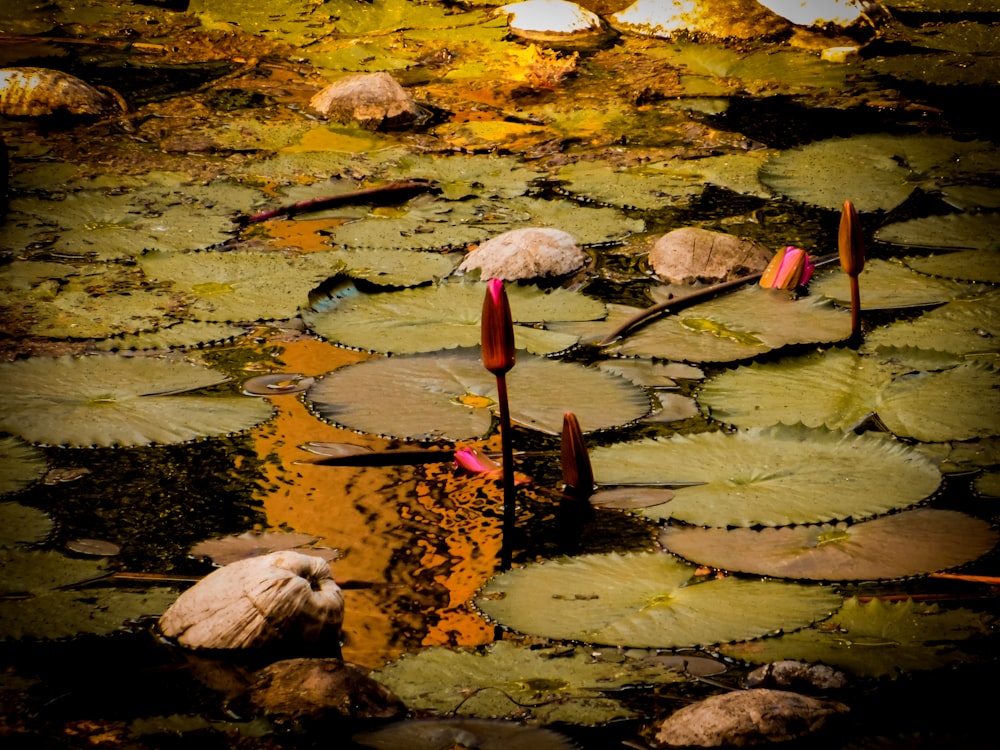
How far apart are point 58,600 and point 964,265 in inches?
100

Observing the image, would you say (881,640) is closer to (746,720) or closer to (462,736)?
(746,720)

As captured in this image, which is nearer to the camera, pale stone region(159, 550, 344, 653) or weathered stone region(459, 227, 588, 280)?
pale stone region(159, 550, 344, 653)

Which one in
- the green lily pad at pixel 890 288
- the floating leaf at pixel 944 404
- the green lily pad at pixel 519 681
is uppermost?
the green lily pad at pixel 890 288

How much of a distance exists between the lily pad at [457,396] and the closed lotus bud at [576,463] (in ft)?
0.88

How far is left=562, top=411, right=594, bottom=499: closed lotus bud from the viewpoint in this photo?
7.11ft

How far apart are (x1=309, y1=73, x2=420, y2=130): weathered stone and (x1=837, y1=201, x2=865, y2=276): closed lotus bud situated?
2615mm

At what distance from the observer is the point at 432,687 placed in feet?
5.60

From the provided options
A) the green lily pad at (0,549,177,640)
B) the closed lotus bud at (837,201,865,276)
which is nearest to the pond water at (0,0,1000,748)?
the green lily pad at (0,549,177,640)

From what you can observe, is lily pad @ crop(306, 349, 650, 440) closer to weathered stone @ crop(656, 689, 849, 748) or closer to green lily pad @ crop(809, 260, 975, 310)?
green lily pad @ crop(809, 260, 975, 310)

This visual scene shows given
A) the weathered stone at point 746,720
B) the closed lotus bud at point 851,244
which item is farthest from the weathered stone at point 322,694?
the closed lotus bud at point 851,244

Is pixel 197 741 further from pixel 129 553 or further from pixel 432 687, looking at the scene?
pixel 129 553

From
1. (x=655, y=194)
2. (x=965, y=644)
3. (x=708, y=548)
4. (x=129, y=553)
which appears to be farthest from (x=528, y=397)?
(x=655, y=194)

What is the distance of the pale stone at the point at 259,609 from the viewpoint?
5.90 ft

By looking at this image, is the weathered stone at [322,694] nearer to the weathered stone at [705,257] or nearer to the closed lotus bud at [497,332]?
the closed lotus bud at [497,332]
